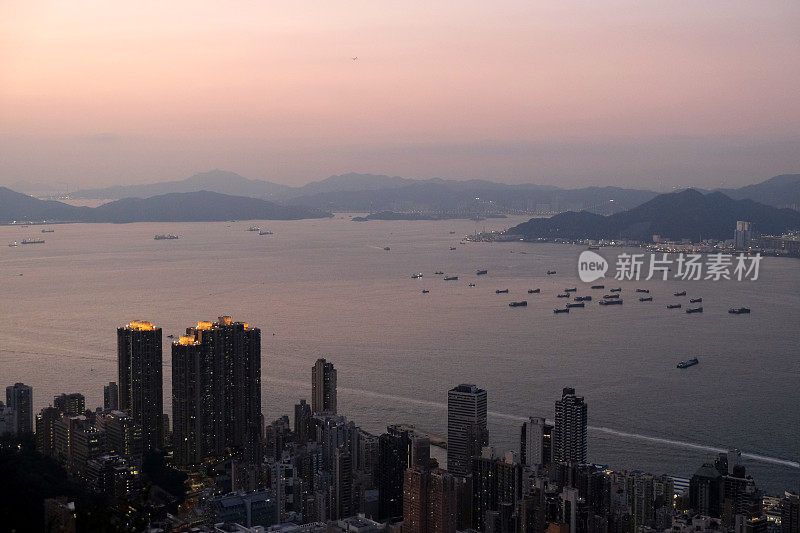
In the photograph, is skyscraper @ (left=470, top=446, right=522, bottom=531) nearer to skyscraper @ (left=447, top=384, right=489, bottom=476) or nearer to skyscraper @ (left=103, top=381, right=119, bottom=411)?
skyscraper @ (left=447, top=384, right=489, bottom=476)

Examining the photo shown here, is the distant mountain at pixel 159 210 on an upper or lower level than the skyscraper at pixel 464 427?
upper

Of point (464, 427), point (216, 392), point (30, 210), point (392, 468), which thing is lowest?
point (392, 468)

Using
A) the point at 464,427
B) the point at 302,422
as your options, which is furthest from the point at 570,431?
the point at 302,422

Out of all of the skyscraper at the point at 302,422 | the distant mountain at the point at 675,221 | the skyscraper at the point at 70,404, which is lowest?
the skyscraper at the point at 302,422

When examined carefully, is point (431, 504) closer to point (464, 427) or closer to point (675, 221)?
point (464, 427)

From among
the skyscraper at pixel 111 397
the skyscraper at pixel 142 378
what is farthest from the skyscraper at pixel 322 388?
the skyscraper at pixel 111 397

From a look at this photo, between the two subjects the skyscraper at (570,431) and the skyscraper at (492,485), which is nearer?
the skyscraper at (492,485)

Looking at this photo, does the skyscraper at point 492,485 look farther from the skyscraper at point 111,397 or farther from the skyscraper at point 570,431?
the skyscraper at point 111,397
